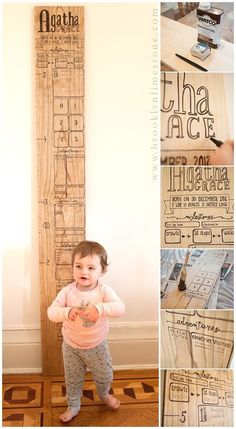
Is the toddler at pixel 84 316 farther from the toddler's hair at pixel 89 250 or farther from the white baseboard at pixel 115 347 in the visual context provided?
the white baseboard at pixel 115 347

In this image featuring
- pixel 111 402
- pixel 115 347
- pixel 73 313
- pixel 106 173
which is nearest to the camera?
pixel 73 313

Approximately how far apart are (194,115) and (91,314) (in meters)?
0.77

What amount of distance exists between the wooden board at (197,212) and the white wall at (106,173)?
547mm

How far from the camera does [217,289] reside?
5.69ft

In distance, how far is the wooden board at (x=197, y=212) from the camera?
5.61ft

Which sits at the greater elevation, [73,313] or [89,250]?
[89,250]

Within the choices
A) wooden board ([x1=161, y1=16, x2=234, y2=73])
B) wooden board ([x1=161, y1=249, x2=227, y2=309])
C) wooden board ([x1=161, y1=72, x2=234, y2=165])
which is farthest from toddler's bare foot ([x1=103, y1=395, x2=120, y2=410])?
wooden board ([x1=161, y1=16, x2=234, y2=73])

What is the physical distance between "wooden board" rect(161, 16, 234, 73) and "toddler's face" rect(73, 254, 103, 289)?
71 centimetres

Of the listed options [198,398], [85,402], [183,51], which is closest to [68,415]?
[85,402]

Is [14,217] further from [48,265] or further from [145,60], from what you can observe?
[145,60]

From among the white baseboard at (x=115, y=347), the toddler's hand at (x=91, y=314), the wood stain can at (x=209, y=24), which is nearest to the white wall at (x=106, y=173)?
the white baseboard at (x=115, y=347)

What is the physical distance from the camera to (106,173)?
7.38 feet

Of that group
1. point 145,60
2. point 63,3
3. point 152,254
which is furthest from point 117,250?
point 63,3

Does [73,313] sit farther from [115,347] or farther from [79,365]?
[115,347]
